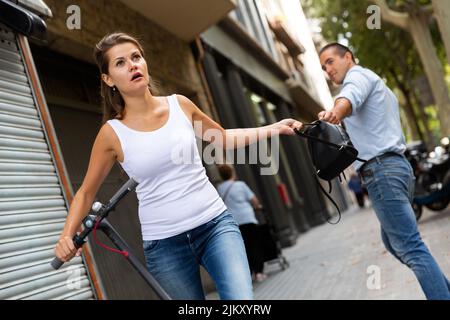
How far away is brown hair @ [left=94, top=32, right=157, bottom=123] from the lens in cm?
184

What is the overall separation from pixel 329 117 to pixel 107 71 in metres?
0.88

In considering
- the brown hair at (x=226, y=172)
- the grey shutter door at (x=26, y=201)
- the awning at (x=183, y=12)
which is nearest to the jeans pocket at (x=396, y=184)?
the grey shutter door at (x=26, y=201)

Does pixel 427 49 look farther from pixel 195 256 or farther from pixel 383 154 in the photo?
pixel 195 256

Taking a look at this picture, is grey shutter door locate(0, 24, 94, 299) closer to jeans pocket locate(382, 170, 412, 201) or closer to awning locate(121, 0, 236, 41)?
awning locate(121, 0, 236, 41)

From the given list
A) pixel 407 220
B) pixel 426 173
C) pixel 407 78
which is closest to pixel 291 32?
pixel 407 220

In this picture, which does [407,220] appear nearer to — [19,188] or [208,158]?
[208,158]

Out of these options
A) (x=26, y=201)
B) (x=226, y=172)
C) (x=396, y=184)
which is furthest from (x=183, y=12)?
(x=396, y=184)

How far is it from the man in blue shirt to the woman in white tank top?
0.57 meters

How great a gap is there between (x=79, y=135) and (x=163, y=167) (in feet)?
7.06

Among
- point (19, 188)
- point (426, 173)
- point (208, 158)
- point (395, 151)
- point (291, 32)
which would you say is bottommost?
point (426, 173)

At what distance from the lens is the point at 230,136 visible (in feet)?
7.00

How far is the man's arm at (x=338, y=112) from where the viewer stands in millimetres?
2197

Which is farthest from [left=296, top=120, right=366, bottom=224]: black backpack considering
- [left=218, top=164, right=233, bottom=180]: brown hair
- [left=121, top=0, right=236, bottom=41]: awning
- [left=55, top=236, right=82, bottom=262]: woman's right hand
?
[left=218, top=164, right=233, bottom=180]: brown hair

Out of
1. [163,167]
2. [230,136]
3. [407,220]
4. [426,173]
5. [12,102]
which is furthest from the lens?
[426,173]
